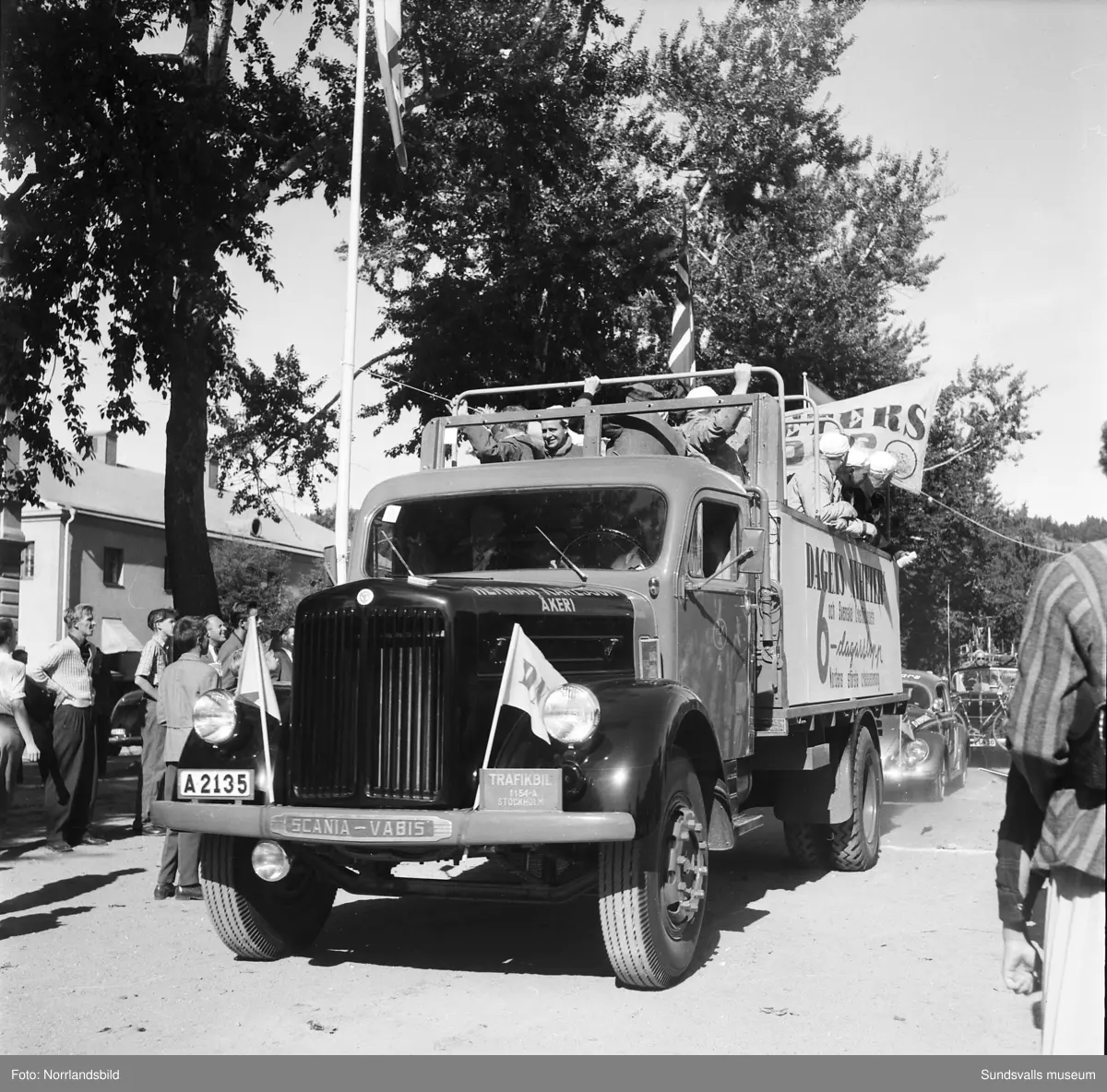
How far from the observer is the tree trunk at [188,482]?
571 inches

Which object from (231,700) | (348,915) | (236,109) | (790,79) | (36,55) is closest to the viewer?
(231,700)

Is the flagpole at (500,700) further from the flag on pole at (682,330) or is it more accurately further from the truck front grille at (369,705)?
the flag on pole at (682,330)

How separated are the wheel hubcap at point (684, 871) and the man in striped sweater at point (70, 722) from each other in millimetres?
5281

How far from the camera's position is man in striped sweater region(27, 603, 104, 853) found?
30.7 feet

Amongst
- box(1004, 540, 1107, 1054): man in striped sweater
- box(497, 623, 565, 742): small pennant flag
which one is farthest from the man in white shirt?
box(1004, 540, 1107, 1054): man in striped sweater

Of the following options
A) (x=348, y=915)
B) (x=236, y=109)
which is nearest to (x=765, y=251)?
(x=236, y=109)

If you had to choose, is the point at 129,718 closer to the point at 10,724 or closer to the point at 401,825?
the point at 10,724

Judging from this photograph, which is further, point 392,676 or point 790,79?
point 790,79

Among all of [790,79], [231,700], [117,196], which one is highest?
[790,79]

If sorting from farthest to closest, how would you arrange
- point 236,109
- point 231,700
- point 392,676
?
point 236,109 → point 231,700 → point 392,676

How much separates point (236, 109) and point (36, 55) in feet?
9.39

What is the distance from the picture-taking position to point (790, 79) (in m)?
23.4

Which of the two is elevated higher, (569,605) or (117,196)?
(117,196)

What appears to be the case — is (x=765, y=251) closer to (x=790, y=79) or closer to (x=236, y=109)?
(x=790, y=79)
